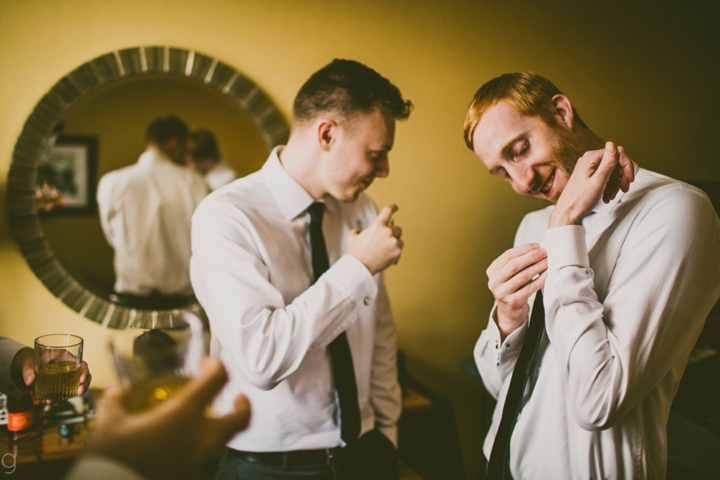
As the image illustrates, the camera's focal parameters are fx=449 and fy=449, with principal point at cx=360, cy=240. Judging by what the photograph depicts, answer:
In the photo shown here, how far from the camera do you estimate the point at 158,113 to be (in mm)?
1761

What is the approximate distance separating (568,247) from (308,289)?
598 millimetres

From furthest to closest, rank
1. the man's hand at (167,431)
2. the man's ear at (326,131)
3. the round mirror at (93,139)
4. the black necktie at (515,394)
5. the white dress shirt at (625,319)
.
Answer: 1. the round mirror at (93,139)
2. the man's ear at (326,131)
3. the black necktie at (515,394)
4. the white dress shirt at (625,319)
5. the man's hand at (167,431)

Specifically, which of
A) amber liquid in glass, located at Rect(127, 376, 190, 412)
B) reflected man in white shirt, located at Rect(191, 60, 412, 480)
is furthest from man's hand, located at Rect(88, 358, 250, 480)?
reflected man in white shirt, located at Rect(191, 60, 412, 480)

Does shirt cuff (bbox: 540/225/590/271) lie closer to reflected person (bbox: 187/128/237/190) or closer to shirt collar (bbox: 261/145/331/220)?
shirt collar (bbox: 261/145/331/220)

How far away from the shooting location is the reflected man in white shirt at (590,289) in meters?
0.83

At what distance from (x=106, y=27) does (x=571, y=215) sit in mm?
1783

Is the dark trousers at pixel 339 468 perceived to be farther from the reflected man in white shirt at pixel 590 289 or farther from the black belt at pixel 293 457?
the reflected man in white shirt at pixel 590 289

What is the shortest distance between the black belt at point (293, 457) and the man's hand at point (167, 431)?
791 mm

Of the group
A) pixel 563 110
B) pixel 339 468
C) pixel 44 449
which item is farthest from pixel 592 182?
pixel 44 449

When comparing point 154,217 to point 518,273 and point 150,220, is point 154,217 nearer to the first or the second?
point 150,220

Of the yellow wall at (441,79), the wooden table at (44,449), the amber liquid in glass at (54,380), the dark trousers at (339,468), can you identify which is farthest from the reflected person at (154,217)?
the dark trousers at (339,468)

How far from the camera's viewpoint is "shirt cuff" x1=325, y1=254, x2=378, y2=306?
1117 millimetres

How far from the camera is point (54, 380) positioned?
3.55 ft

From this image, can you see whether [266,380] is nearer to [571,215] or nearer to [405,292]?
[571,215]
